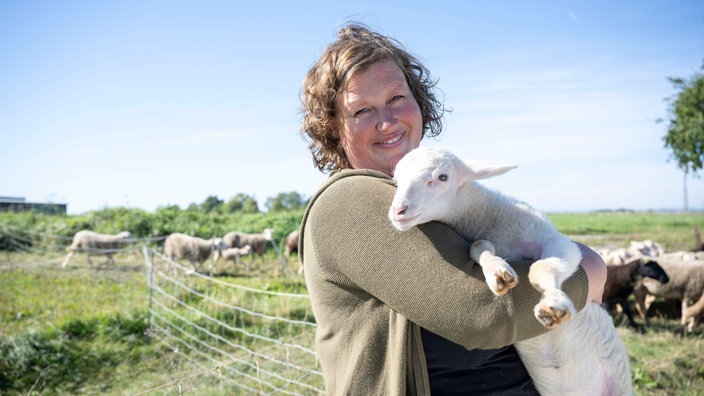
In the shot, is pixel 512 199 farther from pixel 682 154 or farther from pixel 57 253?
pixel 682 154

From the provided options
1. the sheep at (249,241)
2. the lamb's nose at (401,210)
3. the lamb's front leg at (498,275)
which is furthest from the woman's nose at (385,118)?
the sheep at (249,241)

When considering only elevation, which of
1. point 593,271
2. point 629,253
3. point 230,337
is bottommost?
point 230,337

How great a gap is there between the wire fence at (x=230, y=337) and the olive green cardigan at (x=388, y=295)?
9.66ft

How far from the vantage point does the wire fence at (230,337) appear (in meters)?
5.24

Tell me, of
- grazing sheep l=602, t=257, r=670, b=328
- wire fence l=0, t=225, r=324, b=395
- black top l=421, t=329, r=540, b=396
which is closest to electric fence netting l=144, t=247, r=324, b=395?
wire fence l=0, t=225, r=324, b=395

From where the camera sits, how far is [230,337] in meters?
7.54

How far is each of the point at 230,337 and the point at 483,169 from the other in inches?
247

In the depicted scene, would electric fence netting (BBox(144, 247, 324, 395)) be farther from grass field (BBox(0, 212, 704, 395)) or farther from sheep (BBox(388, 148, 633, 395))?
sheep (BBox(388, 148, 633, 395))

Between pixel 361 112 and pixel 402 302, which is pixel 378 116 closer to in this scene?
pixel 361 112

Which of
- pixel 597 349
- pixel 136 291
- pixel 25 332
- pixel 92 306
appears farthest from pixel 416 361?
pixel 136 291

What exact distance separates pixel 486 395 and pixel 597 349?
2.02 ft

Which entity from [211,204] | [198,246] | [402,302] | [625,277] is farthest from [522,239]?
[211,204]

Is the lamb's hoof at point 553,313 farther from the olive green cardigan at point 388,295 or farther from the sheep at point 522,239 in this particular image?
the sheep at point 522,239

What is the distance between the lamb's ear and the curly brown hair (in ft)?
1.89
